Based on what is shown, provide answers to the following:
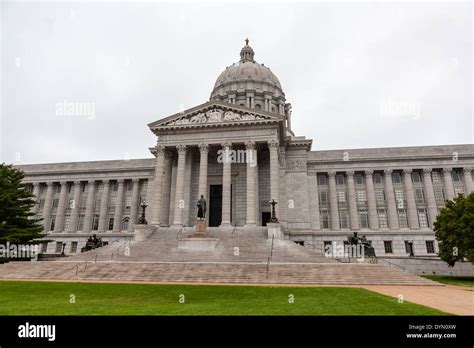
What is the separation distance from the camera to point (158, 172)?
43656 mm

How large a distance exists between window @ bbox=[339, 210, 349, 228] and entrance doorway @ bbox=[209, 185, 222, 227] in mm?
18756

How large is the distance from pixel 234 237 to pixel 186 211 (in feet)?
35.2

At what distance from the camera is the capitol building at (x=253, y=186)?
42.8 meters

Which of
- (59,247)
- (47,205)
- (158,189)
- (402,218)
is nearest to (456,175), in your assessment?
(402,218)

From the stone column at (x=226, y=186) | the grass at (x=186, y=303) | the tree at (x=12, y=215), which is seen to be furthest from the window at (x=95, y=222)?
the grass at (x=186, y=303)

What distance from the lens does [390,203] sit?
161 feet

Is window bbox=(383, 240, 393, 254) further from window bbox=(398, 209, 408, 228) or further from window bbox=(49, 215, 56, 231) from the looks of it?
window bbox=(49, 215, 56, 231)

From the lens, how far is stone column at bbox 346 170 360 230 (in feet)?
160

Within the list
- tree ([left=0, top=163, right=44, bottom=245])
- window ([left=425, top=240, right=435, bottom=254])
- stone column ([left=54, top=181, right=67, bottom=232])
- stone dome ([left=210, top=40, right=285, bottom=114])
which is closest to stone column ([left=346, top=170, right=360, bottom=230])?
window ([left=425, top=240, right=435, bottom=254])

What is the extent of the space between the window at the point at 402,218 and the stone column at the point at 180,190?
3217 cm

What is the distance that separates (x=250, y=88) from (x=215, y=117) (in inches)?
975

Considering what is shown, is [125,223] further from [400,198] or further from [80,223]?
[400,198]
